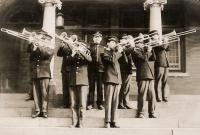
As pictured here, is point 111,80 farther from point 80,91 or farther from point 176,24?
point 176,24

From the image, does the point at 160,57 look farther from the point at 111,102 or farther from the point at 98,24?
the point at 98,24

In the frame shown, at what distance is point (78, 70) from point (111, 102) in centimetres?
104

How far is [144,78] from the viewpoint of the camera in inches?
468

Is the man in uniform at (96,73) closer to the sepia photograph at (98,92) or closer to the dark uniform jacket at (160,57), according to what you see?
the sepia photograph at (98,92)

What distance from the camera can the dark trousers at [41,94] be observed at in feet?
38.5

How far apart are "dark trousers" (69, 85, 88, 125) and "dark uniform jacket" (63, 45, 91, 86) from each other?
0.12m

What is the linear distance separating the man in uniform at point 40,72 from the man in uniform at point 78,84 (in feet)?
1.94

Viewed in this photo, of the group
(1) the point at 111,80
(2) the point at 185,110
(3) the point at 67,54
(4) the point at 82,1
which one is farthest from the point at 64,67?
(4) the point at 82,1

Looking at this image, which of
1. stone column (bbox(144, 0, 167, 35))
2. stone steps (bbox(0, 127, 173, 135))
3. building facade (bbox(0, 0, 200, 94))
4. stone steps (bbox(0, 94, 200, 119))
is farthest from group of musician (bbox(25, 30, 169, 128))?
building facade (bbox(0, 0, 200, 94))

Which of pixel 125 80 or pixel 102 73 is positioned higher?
pixel 102 73

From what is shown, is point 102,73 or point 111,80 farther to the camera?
point 102,73

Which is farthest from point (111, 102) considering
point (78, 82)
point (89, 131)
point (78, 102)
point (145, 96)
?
point (145, 96)

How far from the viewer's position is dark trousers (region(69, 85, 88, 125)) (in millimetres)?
11047

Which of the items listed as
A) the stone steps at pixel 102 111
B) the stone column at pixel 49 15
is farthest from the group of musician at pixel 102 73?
the stone column at pixel 49 15
